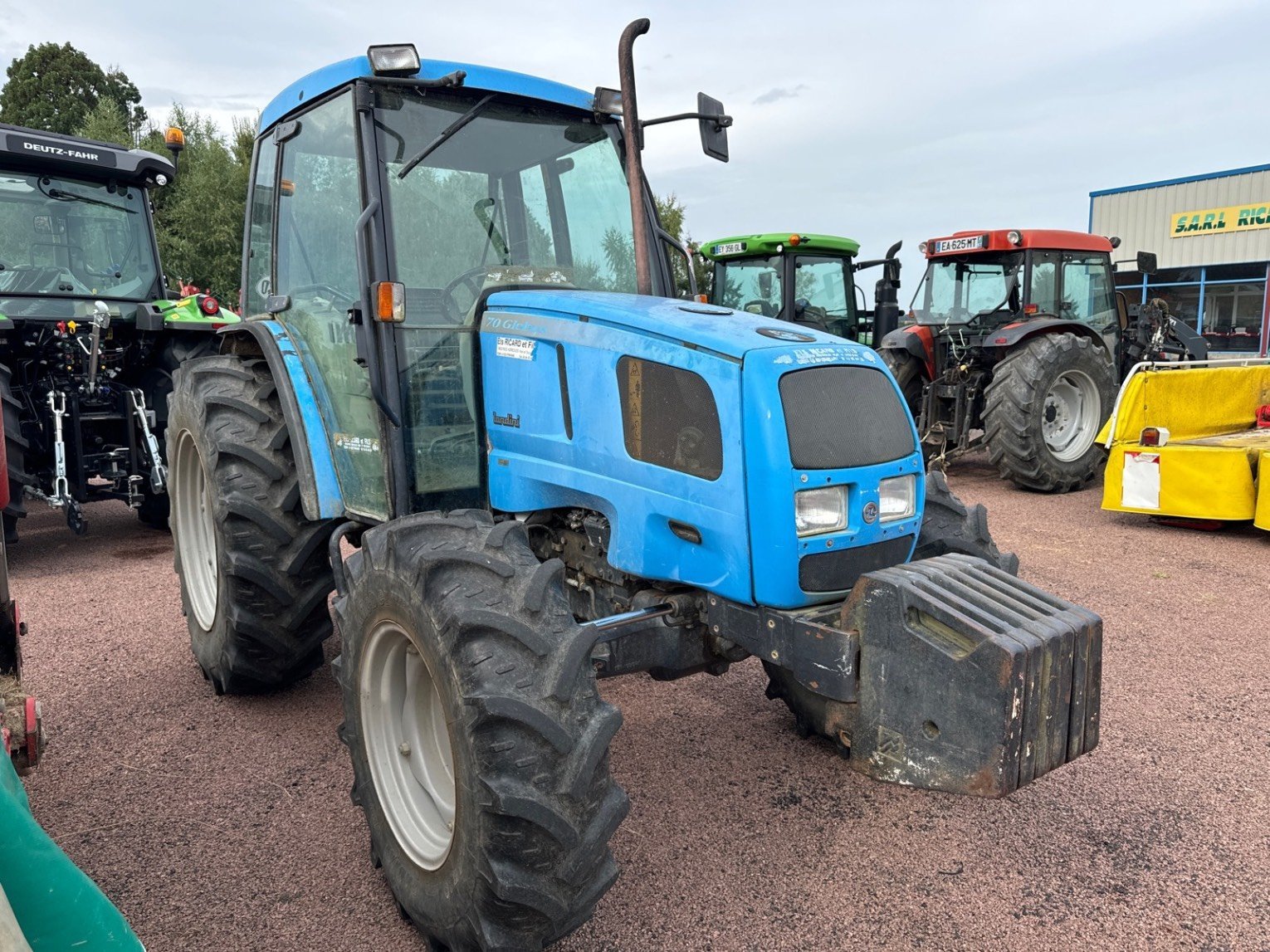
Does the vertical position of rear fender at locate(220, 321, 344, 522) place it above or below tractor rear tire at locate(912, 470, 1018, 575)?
above

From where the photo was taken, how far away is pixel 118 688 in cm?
413

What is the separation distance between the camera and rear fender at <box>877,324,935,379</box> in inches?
356

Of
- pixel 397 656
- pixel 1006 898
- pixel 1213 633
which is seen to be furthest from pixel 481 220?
pixel 1213 633

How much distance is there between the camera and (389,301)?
2.77 m

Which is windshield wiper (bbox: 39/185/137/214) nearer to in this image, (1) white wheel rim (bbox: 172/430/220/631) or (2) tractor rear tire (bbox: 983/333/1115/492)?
(1) white wheel rim (bbox: 172/430/220/631)

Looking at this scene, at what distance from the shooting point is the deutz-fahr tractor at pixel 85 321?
6375mm

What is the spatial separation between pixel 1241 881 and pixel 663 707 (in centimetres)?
197

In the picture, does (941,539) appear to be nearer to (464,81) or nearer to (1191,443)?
(464,81)

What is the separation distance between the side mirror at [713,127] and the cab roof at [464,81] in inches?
17.9

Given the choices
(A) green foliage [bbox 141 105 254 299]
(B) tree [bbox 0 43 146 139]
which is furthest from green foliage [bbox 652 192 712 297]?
(B) tree [bbox 0 43 146 139]

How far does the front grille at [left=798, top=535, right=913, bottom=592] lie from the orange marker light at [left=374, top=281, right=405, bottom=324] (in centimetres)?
134

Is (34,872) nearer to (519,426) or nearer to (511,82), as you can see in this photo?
(519,426)

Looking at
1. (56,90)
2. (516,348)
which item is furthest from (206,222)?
(516,348)

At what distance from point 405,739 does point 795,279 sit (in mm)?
8395
